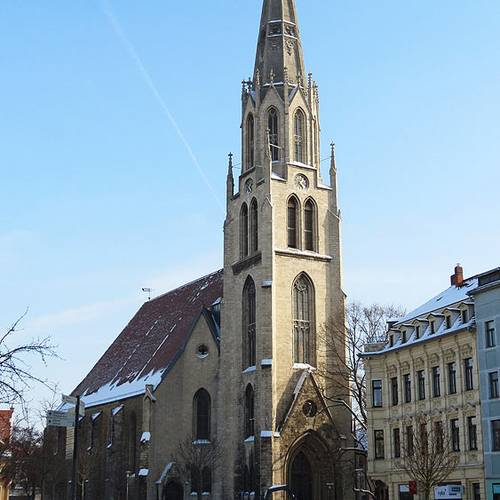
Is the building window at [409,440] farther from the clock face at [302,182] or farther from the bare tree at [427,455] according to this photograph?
the clock face at [302,182]

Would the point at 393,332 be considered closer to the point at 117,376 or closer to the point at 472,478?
the point at 472,478

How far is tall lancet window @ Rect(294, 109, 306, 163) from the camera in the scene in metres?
58.4

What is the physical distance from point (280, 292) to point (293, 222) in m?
5.18

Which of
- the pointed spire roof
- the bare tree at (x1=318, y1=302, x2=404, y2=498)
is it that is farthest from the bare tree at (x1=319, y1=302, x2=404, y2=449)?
the pointed spire roof

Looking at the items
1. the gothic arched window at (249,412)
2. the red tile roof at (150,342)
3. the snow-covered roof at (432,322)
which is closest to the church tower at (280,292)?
the gothic arched window at (249,412)

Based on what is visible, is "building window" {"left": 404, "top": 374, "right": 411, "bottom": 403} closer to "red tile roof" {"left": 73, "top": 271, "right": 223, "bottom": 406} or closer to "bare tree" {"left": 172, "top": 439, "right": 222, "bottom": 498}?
"bare tree" {"left": 172, "top": 439, "right": 222, "bottom": 498}

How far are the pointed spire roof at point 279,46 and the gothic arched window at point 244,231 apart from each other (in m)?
9.03

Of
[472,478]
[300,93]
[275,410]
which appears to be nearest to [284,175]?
[300,93]

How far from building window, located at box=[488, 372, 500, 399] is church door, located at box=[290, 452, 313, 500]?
1790 cm

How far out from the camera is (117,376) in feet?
218

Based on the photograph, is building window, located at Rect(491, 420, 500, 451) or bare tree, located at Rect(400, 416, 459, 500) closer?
building window, located at Rect(491, 420, 500, 451)

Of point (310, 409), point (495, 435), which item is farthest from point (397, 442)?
point (310, 409)

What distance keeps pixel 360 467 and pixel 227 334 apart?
11.9 metres

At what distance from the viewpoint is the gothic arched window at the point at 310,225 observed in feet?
185
